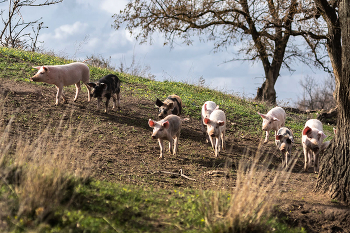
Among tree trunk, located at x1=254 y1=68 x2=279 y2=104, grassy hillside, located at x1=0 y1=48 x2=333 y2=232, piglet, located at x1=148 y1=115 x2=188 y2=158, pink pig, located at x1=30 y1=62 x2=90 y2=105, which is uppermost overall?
tree trunk, located at x1=254 y1=68 x2=279 y2=104

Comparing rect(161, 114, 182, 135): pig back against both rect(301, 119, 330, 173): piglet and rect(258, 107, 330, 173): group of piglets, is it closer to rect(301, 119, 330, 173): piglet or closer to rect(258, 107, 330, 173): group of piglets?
rect(258, 107, 330, 173): group of piglets

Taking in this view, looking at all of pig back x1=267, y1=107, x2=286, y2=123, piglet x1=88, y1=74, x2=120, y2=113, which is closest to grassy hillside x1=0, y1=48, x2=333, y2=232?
piglet x1=88, y1=74, x2=120, y2=113

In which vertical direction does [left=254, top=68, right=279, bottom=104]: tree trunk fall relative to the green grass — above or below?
above

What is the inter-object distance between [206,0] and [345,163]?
1557 centimetres

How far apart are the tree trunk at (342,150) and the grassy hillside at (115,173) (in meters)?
1.13

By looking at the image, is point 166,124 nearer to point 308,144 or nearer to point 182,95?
point 308,144

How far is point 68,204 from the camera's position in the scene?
4.37m

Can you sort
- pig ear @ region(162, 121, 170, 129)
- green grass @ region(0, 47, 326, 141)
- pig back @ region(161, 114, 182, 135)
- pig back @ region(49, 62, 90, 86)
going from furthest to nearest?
green grass @ region(0, 47, 326, 141), pig back @ region(49, 62, 90, 86), pig back @ region(161, 114, 182, 135), pig ear @ region(162, 121, 170, 129)

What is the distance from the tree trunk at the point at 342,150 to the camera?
643 cm

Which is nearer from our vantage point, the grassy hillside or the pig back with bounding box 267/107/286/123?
the grassy hillside

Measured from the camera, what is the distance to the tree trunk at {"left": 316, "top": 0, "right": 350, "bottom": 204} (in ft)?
21.1

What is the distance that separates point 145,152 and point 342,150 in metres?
4.79

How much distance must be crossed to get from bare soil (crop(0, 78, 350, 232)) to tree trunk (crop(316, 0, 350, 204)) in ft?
0.81

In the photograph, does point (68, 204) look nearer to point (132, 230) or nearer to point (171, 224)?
point (132, 230)
